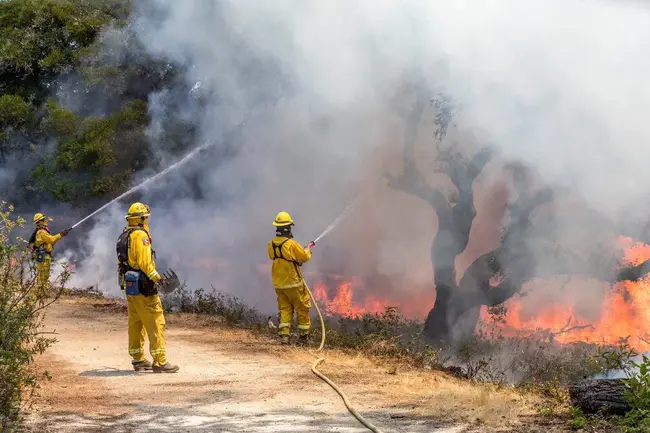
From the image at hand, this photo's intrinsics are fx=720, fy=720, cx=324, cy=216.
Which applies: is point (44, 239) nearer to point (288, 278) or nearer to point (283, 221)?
point (283, 221)

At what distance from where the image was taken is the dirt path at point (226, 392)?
6309mm

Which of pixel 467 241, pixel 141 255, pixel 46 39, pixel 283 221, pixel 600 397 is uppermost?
pixel 46 39

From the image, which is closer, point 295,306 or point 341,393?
point 341,393

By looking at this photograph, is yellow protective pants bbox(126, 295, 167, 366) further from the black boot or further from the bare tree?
the bare tree

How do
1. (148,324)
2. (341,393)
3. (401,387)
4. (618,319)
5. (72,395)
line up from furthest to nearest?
(618,319)
(148,324)
(401,387)
(72,395)
(341,393)

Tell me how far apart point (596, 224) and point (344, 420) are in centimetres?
801

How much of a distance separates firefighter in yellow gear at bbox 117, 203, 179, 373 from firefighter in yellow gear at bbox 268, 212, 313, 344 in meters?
2.48

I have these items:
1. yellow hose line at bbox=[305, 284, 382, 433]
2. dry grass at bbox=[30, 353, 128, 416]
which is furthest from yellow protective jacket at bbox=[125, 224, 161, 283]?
yellow hose line at bbox=[305, 284, 382, 433]

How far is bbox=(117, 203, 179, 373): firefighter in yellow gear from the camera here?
8.39m

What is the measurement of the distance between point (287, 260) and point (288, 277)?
0.26 m

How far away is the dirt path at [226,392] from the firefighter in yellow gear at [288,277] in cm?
48

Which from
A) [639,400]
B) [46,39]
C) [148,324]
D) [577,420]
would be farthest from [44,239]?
[46,39]

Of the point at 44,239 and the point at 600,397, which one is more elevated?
the point at 44,239

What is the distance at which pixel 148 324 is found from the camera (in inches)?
336
